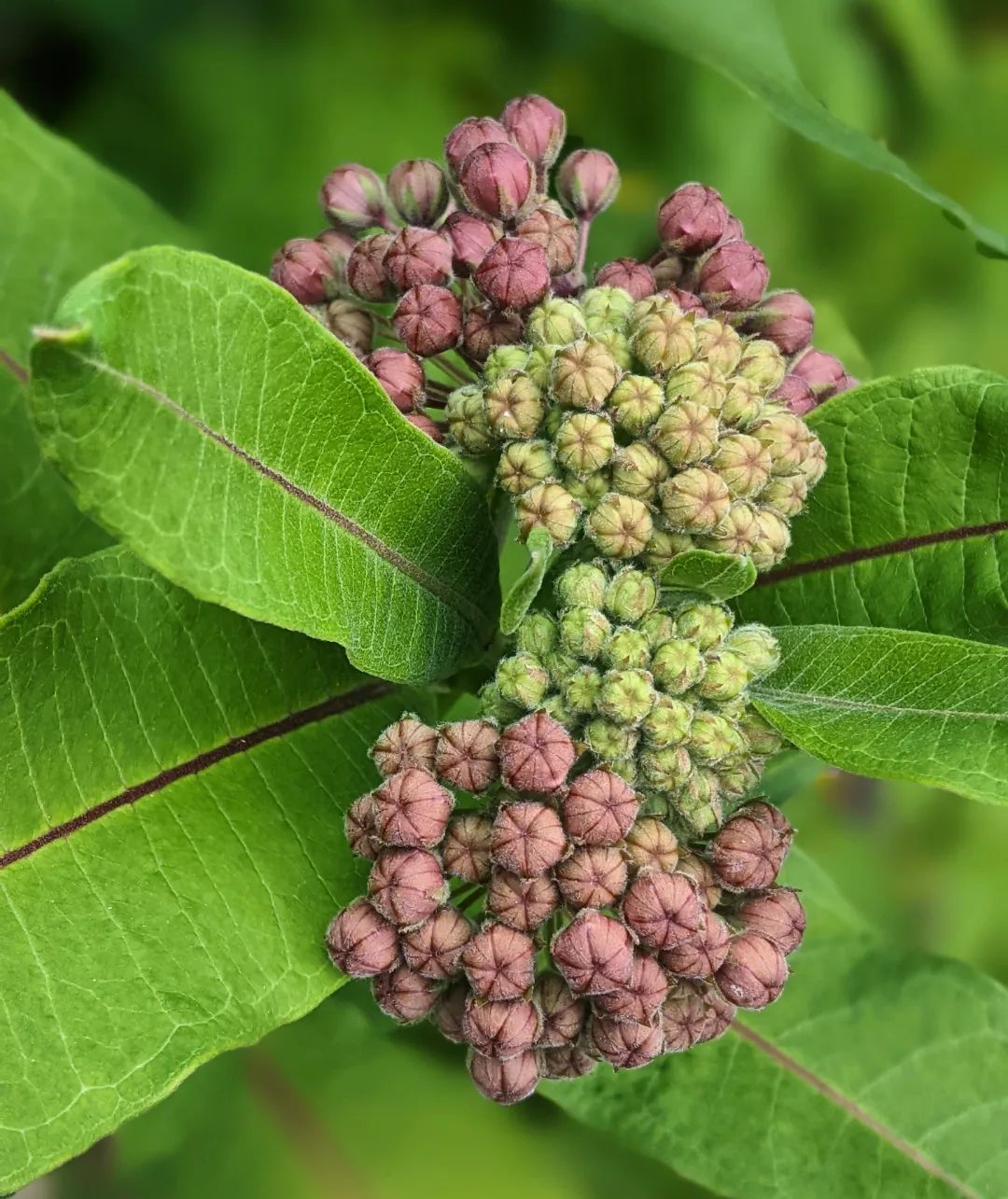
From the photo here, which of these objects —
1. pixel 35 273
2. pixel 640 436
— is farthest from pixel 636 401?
pixel 35 273

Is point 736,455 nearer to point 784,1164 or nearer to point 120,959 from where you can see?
point 120,959

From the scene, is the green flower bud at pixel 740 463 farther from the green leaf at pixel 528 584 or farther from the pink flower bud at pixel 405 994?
the pink flower bud at pixel 405 994

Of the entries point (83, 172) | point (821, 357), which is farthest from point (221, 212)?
point (821, 357)

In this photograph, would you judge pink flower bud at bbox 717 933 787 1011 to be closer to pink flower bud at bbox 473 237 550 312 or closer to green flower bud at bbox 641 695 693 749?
green flower bud at bbox 641 695 693 749

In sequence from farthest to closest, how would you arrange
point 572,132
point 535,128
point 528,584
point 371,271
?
point 572,132 → point 535,128 → point 371,271 → point 528,584

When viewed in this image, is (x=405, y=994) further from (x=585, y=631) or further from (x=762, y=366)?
(x=762, y=366)

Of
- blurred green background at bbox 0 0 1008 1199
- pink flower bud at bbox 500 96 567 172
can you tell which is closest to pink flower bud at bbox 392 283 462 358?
pink flower bud at bbox 500 96 567 172
